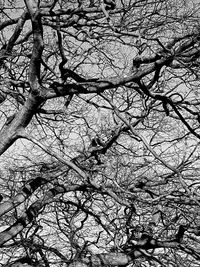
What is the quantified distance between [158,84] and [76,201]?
2627 millimetres

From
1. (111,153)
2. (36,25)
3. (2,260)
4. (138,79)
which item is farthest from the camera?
(111,153)

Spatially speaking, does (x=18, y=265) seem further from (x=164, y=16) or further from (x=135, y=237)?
(x=164, y=16)

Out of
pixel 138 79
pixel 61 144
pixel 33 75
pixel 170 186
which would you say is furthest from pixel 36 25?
pixel 170 186

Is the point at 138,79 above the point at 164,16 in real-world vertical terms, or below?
below

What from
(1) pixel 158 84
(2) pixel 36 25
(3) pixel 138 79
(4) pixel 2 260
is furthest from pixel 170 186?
(2) pixel 36 25

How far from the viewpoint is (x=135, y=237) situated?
583cm

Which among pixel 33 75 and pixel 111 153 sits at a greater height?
pixel 111 153

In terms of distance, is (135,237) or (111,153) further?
(111,153)

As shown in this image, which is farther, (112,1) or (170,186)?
(170,186)

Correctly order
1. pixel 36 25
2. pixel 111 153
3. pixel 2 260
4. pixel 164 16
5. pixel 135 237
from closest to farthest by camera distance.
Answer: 1. pixel 36 25
2. pixel 164 16
3. pixel 135 237
4. pixel 2 260
5. pixel 111 153

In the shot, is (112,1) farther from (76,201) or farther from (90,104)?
(76,201)

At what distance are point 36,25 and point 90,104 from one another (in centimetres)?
264

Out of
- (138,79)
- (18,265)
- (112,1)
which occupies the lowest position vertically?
(18,265)

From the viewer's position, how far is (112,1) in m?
3.88
